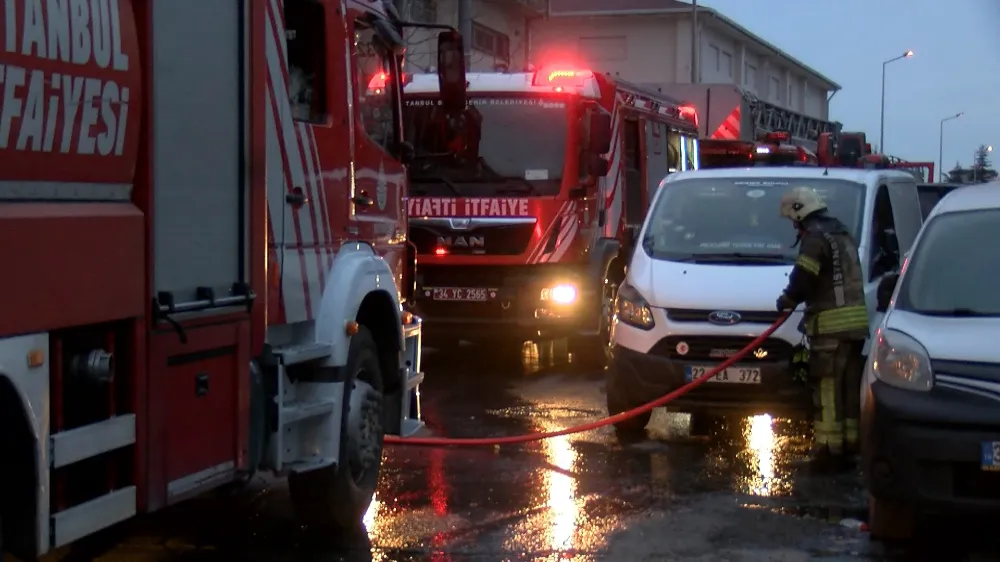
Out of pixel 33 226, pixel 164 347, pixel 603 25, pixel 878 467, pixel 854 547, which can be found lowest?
pixel 854 547

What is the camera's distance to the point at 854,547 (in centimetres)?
652

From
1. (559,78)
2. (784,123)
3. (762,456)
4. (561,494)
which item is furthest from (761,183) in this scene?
(784,123)

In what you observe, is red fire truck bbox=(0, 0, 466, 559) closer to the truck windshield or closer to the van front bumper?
the van front bumper

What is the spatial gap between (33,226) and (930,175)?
30.6 meters

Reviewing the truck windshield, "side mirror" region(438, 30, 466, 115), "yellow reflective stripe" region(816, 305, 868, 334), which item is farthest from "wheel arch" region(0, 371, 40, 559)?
the truck windshield

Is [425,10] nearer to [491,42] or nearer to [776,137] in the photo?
[491,42]

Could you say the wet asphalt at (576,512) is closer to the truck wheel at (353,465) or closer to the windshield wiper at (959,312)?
the truck wheel at (353,465)

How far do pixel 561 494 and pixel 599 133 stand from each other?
597 centimetres

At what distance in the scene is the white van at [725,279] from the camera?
8.83 metres

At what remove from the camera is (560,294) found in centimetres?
1289

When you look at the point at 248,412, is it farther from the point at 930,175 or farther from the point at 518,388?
the point at 930,175

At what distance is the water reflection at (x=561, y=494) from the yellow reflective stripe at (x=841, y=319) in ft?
5.97

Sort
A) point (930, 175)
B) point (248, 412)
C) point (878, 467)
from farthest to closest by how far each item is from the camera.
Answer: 1. point (930, 175)
2. point (878, 467)
3. point (248, 412)

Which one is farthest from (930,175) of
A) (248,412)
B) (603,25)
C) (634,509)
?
(248,412)
